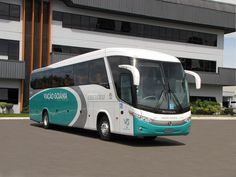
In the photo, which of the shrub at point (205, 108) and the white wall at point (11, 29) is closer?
the white wall at point (11, 29)

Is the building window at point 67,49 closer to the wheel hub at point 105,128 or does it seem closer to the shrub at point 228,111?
the shrub at point 228,111

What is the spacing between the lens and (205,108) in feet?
138

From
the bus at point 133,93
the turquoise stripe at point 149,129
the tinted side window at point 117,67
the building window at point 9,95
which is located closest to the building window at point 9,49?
the building window at point 9,95

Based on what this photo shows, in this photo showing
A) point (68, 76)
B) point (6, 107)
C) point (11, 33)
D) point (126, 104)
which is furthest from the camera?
point (11, 33)

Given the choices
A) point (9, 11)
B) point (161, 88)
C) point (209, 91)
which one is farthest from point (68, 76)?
point (209, 91)

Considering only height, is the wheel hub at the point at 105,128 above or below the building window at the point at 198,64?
below

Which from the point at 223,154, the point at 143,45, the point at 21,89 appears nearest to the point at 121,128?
the point at 223,154

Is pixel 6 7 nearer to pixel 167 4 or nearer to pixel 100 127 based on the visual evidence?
pixel 167 4

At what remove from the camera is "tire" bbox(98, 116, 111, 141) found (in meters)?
15.2

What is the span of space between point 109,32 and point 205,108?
12.3 metres

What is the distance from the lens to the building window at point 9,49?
35562 millimetres

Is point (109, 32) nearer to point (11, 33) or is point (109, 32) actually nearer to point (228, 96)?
point (11, 33)

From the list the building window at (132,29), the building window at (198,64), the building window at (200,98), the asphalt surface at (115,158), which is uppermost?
the building window at (132,29)

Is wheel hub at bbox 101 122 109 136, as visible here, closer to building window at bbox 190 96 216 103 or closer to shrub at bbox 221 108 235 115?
shrub at bbox 221 108 235 115
